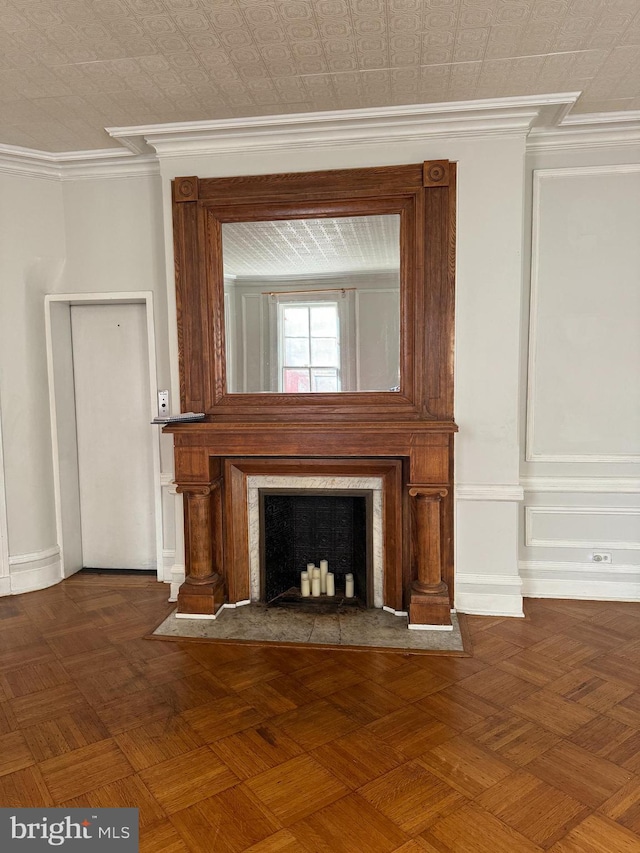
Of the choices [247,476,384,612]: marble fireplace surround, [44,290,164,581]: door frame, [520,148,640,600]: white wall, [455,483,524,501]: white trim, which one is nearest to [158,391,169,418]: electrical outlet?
[44,290,164,581]: door frame

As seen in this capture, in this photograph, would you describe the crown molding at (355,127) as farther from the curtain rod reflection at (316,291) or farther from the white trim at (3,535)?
the white trim at (3,535)

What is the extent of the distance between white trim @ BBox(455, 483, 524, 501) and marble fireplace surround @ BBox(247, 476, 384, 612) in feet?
1.58

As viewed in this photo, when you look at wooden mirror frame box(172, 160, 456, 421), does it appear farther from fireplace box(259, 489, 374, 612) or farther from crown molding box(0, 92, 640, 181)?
fireplace box(259, 489, 374, 612)

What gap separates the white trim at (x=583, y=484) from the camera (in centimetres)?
362

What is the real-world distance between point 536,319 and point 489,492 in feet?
3.62

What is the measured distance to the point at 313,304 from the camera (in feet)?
11.4

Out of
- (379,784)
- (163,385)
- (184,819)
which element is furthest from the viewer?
(163,385)

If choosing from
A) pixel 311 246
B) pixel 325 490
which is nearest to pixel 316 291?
pixel 311 246

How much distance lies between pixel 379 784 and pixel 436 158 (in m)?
3.05

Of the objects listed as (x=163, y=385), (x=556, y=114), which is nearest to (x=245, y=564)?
(x=163, y=385)

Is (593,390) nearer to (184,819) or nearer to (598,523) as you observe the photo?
(598,523)

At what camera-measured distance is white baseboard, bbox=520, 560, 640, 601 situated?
365cm

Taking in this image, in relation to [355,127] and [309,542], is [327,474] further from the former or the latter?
[355,127]

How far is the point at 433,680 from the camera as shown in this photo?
276cm
